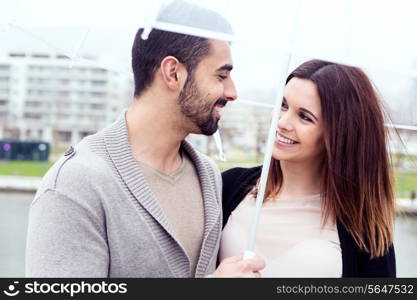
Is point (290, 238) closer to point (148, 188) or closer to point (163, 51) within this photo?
point (148, 188)

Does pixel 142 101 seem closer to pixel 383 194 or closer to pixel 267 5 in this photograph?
pixel 267 5

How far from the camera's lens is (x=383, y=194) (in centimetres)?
168

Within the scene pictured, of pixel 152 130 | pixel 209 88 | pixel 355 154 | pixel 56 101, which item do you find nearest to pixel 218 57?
pixel 209 88

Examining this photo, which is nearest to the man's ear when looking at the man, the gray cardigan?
the man

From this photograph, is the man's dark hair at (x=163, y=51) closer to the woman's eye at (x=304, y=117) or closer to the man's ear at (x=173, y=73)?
the man's ear at (x=173, y=73)

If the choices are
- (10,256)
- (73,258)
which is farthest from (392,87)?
(10,256)

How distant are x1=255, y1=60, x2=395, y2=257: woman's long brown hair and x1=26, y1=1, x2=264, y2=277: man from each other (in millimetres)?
365

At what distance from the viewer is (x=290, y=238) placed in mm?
1660

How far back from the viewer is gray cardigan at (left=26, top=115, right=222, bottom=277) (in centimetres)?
114

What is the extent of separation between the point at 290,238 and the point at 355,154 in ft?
1.00

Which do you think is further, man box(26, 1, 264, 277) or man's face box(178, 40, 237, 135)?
man's face box(178, 40, 237, 135)

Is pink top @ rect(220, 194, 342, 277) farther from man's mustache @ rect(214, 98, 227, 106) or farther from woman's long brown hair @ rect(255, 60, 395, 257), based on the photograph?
man's mustache @ rect(214, 98, 227, 106)

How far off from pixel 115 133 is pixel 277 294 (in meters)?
0.56

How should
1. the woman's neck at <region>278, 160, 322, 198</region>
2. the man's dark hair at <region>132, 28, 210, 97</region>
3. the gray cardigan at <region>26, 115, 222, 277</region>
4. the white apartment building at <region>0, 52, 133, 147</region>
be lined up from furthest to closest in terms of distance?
the white apartment building at <region>0, 52, 133, 147</region>
the woman's neck at <region>278, 160, 322, 198</region>
the man's dark hair at <region>132, 28, 210, 97</region>
the gray cardigan at <region>26, 115, 222, 277</region>
